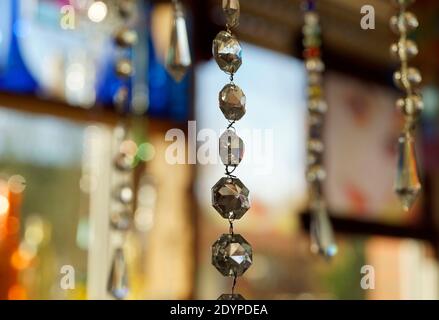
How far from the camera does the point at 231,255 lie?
0.55 m

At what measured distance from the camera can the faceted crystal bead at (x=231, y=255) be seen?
55cm

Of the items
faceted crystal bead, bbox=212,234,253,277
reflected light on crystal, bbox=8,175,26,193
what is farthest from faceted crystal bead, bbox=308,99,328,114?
reflected light on crystal, bbox=8,175,26,193

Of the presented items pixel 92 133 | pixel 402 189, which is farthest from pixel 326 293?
pixel 402 189

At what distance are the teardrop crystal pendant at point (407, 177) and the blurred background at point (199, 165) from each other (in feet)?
2.75

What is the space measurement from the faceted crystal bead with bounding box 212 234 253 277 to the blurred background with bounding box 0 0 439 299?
862 millimetres

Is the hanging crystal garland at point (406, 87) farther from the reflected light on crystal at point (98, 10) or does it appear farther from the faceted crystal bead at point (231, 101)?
the reflected light on crystal at point (98, 10)

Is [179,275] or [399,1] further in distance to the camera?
[179,275]

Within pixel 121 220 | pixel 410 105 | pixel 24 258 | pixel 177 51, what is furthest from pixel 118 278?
pixel 24 258

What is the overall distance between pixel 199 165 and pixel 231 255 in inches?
67.8

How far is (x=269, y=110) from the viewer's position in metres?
2.52

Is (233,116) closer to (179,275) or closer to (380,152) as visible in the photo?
(179,275)

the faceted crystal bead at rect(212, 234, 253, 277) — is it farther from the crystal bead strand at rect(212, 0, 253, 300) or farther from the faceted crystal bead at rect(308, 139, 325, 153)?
the faceted crystal bead at rect(308, 139, 325, 153)

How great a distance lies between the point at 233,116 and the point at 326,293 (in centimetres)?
212

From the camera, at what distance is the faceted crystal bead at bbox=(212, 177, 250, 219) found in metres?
0.55
